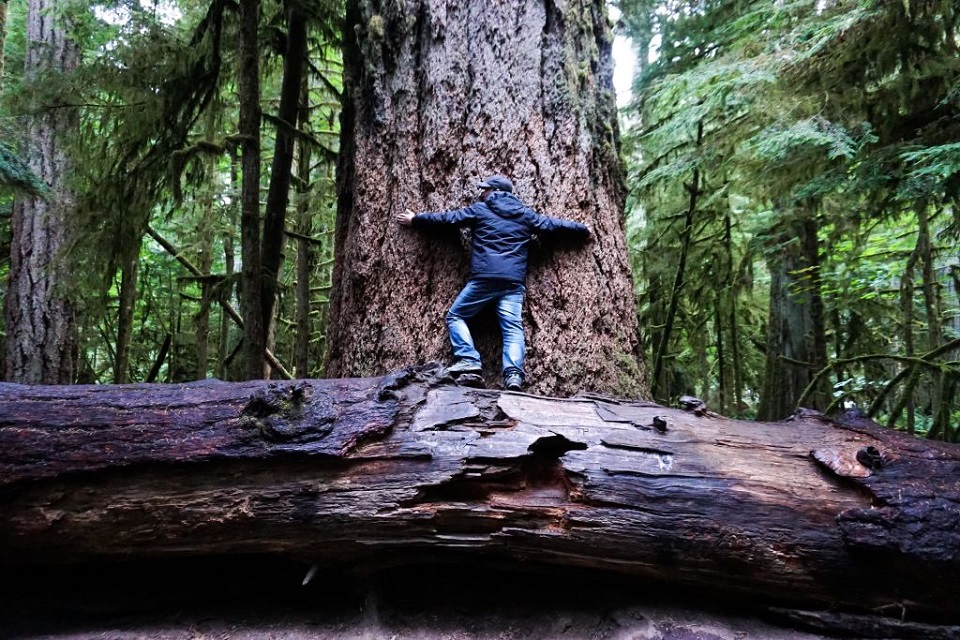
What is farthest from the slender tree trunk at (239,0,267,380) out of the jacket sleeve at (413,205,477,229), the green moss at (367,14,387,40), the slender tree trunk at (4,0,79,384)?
the slender tree trunk at (4,0,79,384)

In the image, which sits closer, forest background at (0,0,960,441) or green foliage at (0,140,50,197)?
green foliage at (0,140,50,197)

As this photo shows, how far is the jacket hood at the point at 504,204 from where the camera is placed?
3.75 m

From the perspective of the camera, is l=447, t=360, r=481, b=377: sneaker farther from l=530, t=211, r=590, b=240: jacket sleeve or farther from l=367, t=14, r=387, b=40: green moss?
l=367, t=14, r=387, b=40: green moss

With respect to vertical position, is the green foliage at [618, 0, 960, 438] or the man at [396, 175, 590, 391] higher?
the green foliage at [618, 0, 960, 438]

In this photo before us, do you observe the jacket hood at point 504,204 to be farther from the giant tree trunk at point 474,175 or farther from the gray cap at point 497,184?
the giant tree trunk at point 474,175

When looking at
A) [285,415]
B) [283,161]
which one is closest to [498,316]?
[285,415]

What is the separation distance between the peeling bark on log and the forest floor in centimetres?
19

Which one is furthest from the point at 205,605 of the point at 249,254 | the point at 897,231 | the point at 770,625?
the point at 897,231

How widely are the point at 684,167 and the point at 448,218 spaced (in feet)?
10.3

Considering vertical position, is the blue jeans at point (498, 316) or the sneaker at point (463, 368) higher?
the blue jeans at point (498, 316)

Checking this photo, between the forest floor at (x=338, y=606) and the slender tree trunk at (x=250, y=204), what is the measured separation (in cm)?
298

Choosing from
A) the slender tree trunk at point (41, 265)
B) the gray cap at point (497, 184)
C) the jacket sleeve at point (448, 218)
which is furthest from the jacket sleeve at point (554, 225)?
the slender tree trunk at point (41, 265)

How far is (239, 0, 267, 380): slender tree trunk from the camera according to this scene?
5.50 meters

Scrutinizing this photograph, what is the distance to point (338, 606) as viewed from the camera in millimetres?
2590
